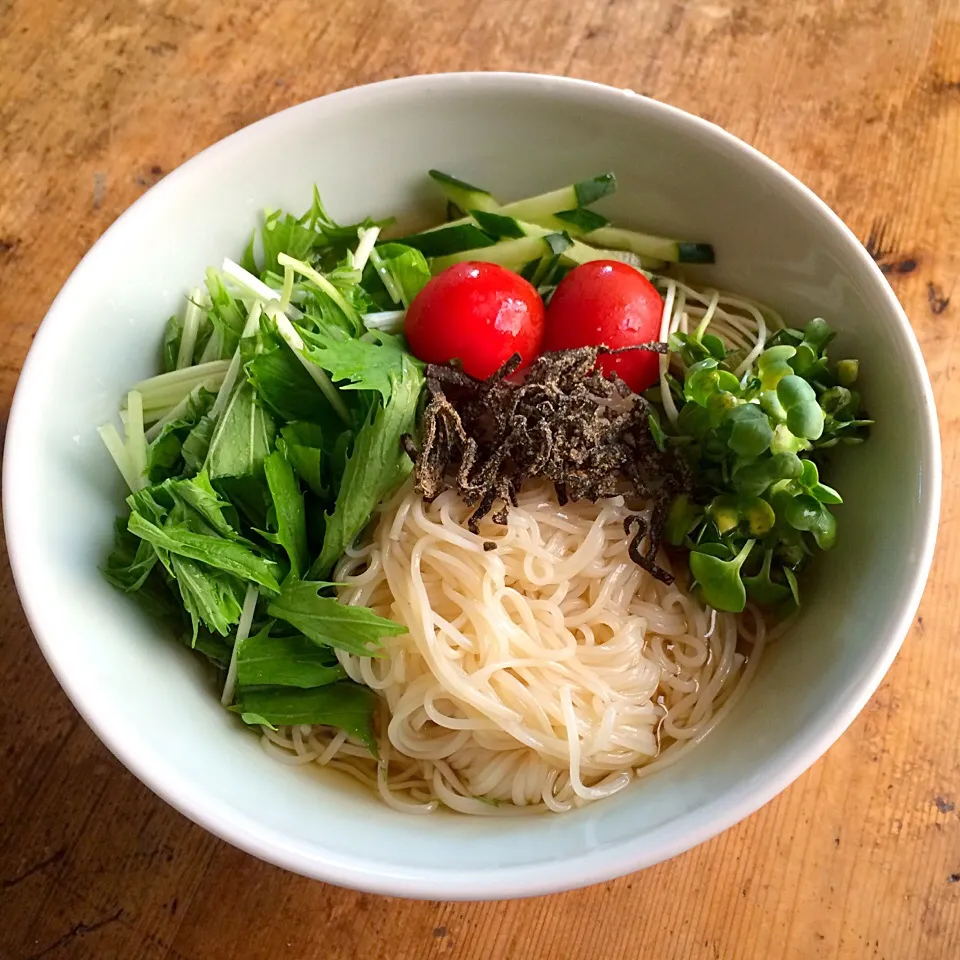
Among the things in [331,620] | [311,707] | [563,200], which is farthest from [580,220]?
[311,707]

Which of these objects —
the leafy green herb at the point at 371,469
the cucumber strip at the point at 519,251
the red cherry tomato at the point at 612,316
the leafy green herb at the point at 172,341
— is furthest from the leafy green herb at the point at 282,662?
the cucumber strip at the point at 519,251

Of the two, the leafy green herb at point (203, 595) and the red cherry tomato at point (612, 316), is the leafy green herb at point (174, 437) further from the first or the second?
the red cherry tomato at point (612, 316)

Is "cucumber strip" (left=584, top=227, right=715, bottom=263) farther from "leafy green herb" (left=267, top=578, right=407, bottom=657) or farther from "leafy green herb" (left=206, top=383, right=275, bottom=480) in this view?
"leafy green herb" (left=267, top=578, right=407, bottom=657)

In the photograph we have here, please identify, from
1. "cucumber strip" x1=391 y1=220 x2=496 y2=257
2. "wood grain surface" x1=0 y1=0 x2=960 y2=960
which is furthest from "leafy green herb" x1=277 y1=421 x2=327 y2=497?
"wood grain surface" x1=0 y1=0 x2=960 y2=960

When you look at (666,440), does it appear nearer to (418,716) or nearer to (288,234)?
(418,716)

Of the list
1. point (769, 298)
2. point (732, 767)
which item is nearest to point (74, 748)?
point (732, 767)
